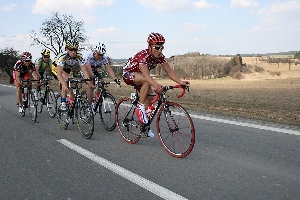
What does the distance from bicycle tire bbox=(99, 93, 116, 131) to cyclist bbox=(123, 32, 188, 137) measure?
128 cm

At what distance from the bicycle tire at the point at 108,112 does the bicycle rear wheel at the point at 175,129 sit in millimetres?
1934

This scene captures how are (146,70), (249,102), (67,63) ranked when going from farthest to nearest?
1. (249,102)
2. (67,63)
3. (146,70)

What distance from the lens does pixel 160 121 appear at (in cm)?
511

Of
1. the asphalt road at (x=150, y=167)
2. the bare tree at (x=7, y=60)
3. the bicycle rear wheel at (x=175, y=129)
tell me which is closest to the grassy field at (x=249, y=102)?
the asphalt road at (x=150, y=167)

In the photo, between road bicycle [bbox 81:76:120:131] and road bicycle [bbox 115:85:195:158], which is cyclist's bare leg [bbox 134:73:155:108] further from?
road bicycle [bbox 81:76:120:131]

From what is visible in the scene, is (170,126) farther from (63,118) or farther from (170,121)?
(63,118)

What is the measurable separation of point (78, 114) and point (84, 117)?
296 mm

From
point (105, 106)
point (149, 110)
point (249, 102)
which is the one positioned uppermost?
point (149, 110)

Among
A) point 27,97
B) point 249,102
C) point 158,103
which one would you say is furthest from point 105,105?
point 249,102

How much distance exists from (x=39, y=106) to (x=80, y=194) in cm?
649

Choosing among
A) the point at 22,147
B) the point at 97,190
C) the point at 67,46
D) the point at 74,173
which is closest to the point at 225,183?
the point at 97,190

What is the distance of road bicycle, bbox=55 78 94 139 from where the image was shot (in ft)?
20.6

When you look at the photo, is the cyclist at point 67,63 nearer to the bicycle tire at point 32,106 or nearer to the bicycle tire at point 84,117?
the bicycle tire at point 84,117

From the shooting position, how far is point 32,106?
28.6 ft
